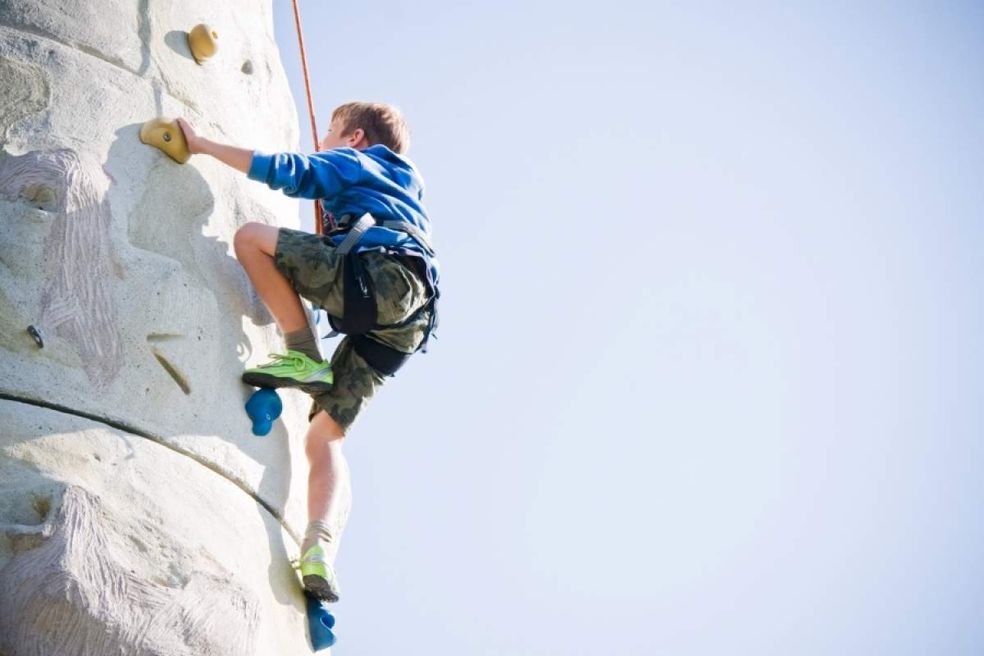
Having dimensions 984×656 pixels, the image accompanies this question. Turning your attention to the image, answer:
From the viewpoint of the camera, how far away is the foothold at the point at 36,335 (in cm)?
484

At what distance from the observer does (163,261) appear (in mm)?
5301

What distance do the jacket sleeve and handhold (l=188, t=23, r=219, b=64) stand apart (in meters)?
0.64

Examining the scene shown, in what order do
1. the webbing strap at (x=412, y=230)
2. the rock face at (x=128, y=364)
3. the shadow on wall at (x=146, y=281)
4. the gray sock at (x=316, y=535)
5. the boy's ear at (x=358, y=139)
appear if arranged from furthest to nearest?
the boy's ear at (x=358, y=139) → the webbing strap at (x=412, y=230) → the gray sock at (x=316, y=535) → the shadow on wall at (x=146, y=281) → the rock face at (x=128, y=364)

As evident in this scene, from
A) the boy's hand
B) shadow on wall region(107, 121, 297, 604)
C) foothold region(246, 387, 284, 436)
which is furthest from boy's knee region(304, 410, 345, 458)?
the boy's hand

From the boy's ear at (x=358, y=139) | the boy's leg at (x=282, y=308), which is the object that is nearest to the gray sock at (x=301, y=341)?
the boy's leg at (x=282, y=308)

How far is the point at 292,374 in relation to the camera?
552 cm

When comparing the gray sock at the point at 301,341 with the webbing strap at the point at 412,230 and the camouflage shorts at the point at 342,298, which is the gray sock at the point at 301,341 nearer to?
the camouflage shorts at the point at 342,298

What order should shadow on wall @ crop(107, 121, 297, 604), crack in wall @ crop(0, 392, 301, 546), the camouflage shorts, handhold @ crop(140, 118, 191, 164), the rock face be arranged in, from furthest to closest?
the camouflage shorts < handhold @ crop(140, 118, 191, 164) < shadow on wall @ crop(107, 121, 297, 604) < crack in wall @ crop(0, 392, 301, 546) < the rock face

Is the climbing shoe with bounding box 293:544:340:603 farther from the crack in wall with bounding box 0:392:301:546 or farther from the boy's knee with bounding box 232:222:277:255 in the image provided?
the boy's knee with bounding box 232:222:277:255

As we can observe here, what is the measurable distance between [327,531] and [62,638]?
135cm

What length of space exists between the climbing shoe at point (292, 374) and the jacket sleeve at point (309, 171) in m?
0.68

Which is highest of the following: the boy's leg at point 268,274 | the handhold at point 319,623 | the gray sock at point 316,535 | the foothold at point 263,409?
the boy's leg at point 268,274

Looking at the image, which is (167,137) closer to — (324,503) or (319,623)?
(324,503)

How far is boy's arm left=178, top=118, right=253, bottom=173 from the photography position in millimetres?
5578
